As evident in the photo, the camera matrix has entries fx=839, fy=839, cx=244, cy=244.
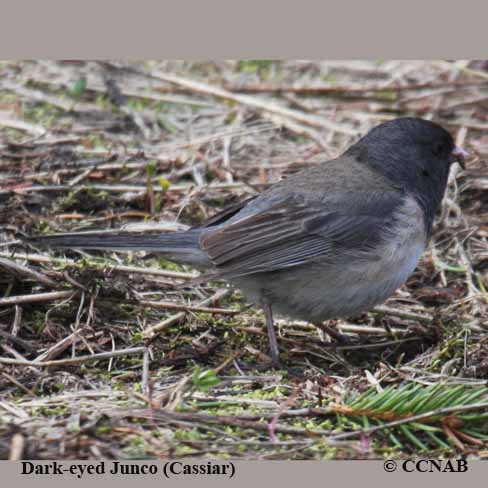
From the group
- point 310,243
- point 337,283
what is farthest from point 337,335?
point 310,243

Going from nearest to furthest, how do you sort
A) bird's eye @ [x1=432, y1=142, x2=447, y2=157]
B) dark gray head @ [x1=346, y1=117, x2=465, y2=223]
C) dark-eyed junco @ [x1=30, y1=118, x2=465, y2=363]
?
1. dark-eyed junco @ [x1=30, y1=118, x2=465, y2=363]
2. dark gray head @ [x1=346, y1=117, x2=465, y2=223]
3. bird's eye @ [x1=432, y1=142, x2=447, y2=157]

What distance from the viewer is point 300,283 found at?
14.7 feet

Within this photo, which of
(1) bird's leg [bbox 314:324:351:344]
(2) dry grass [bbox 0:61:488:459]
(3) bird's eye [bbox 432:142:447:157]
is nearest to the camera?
(2) dry grass [bbox 0:61:488:459]

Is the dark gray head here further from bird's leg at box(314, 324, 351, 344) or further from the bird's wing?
bird's leg at box(314, 324, 351, 344)

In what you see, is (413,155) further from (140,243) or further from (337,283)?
(140,243)

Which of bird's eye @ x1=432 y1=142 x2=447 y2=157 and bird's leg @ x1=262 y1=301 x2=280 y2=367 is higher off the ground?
bird's eye @ x1=432 y1=142 x2=447 y2=157

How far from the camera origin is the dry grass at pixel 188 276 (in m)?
3.35

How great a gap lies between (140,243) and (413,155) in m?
1.76

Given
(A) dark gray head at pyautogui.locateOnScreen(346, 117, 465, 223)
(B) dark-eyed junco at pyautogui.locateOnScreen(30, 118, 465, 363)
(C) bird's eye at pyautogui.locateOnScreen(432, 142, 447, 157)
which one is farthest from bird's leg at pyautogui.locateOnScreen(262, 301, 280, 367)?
(C) bird's eye at pyautogui.locateOnScreen(432, 142, 447, 157)

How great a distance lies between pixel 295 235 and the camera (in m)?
4.52

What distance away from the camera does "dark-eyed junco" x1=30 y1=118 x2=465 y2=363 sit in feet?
14.5

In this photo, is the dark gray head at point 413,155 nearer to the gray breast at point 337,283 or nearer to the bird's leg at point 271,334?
the gray breast at point 337,283

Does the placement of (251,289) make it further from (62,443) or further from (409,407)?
(62,443)

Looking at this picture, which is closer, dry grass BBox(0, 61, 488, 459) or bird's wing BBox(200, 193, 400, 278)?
dry grass BBox(0, 61, 488, 459)
